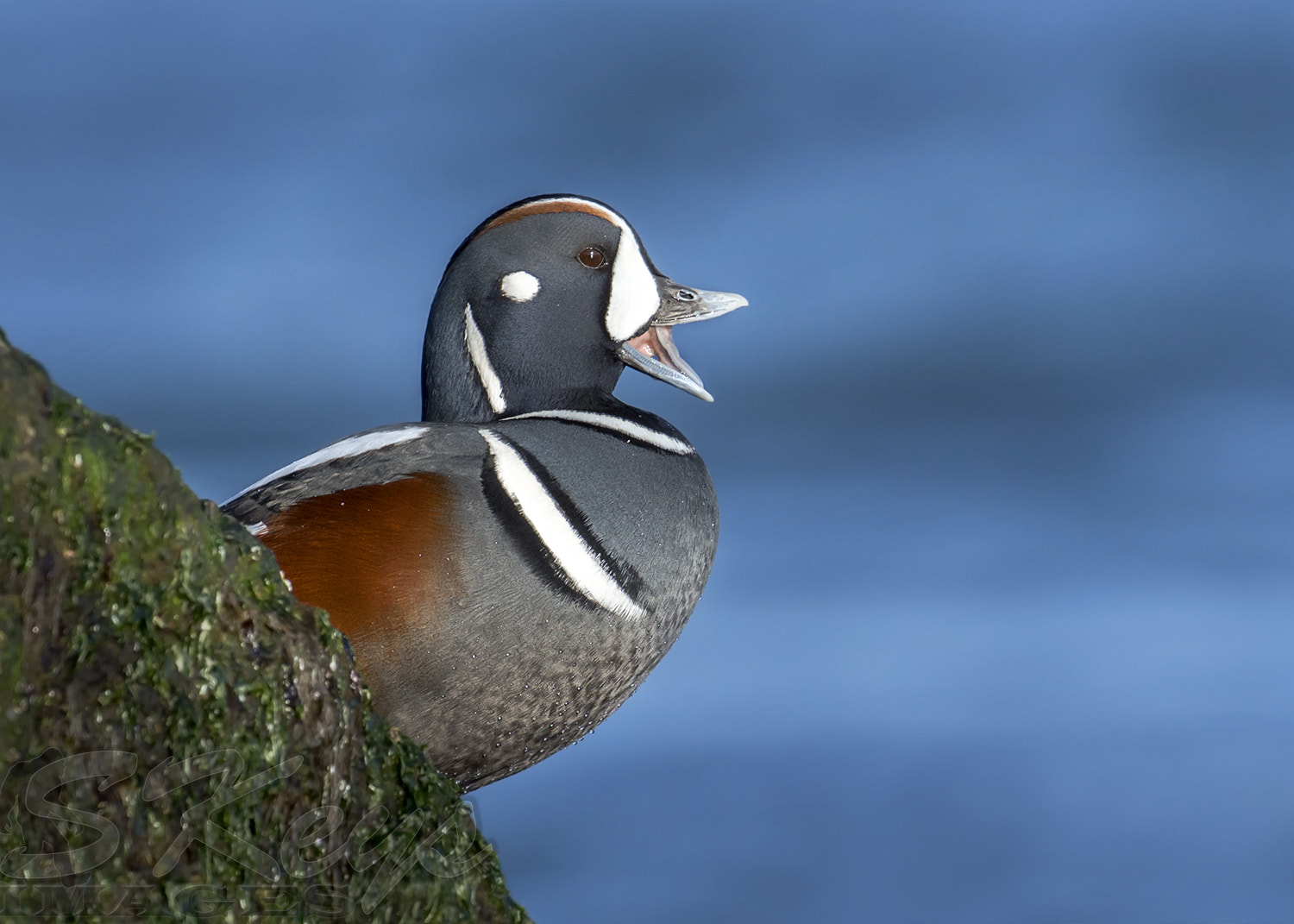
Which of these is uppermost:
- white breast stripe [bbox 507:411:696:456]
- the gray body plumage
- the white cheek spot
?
the white cheek spot

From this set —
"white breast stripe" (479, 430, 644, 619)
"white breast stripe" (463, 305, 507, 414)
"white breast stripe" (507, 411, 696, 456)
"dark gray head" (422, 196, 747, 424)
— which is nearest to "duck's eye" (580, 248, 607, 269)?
"dark gray head" (422, 196, 747, 424)

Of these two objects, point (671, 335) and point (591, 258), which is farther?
point (671, 335)

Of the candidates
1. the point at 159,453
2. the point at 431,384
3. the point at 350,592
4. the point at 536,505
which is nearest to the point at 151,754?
the point at 159,453

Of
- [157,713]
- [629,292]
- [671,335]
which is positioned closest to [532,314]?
[629,292]

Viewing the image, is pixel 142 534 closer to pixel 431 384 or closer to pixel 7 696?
pixel 7 696

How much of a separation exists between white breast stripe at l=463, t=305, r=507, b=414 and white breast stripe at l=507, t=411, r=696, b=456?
11 centimetres

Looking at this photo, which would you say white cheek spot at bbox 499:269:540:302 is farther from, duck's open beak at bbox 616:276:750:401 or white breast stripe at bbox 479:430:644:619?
white breast stripe at bbox 479:430:644:619

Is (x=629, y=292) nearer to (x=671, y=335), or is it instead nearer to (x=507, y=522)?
(x=671, y=335)

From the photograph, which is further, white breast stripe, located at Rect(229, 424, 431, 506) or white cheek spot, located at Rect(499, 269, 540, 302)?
white cheek spot, located at Rect(499, 269, 540, 302)

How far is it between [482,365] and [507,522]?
3.68 feet

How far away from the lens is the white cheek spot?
16.0 ft

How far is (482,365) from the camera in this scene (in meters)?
4.89

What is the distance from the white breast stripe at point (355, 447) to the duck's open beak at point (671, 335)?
1072mm

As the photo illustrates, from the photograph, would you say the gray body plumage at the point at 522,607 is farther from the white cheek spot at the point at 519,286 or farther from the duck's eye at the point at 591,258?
the duck's eye at the point at 591,258
